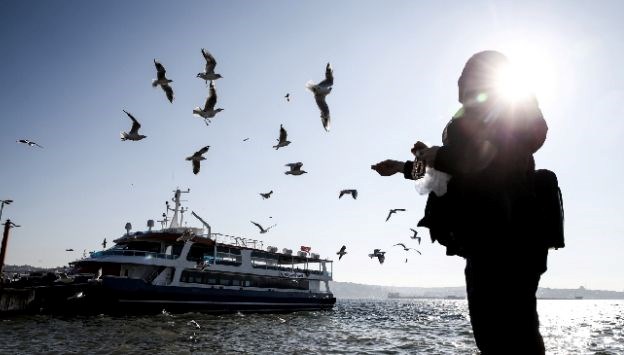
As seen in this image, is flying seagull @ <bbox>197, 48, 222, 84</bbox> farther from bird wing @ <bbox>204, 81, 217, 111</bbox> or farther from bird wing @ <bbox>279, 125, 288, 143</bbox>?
bird wing @ <bbox>279, 125, 288, 143</bbox>

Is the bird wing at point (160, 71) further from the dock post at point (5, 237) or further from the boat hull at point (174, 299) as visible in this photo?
the dock post at point (5, 237)

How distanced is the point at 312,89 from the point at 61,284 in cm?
2491

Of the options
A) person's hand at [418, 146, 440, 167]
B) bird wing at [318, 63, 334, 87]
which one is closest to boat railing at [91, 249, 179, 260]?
bird wing at [318, 63, 334, 87]

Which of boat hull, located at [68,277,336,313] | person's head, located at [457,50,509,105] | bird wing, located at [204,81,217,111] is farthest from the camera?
boat hull, located at [68,277,336,313]

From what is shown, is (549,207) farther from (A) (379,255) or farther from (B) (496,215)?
(A) (379,255)

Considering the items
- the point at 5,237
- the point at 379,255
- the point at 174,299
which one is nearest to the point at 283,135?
the point at 379,255

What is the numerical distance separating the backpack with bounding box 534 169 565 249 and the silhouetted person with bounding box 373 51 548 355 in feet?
0.16

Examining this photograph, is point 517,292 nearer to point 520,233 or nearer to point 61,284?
point 520,233

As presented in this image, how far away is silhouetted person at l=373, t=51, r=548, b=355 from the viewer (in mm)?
2051

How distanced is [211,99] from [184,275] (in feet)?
68.5

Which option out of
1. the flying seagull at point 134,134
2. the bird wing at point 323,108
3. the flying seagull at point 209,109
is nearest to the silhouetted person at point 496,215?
the bird wing at point 323,108

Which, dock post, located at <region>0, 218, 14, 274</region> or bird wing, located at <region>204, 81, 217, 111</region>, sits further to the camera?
dock post, located at <region>0, 218, 14, 274</region>

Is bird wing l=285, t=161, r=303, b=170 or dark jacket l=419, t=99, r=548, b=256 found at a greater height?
bird wing l=285, t=161, r=303, b=170

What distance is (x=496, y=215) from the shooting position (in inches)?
81.1
